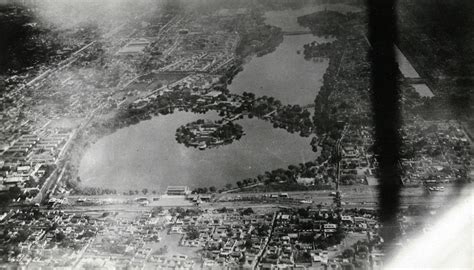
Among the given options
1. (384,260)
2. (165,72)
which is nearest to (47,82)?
(165,72)

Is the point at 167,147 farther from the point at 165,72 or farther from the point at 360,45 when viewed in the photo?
the point at 360,45

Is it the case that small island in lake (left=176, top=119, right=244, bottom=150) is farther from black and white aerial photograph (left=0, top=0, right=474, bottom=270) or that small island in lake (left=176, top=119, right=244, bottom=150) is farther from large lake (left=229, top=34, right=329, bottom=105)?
large lake (left=229, top=34, right=329, bottom=105)

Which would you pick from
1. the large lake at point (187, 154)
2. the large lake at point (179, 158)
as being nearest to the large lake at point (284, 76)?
the large lake at point (187, 154)

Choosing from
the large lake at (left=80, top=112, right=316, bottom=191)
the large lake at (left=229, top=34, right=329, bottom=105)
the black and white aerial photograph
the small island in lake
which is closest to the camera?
the black and white aerial photograph

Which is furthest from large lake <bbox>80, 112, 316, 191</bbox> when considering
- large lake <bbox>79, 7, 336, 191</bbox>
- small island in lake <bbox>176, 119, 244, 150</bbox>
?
small island in lake <bbox>176, 119, 244, 150</bbox>

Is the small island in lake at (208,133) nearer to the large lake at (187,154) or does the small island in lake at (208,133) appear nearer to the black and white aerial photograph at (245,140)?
the black and white aerial photograph at (245,140)

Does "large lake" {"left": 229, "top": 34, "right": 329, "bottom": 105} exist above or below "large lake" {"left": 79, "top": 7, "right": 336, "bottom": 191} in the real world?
above
